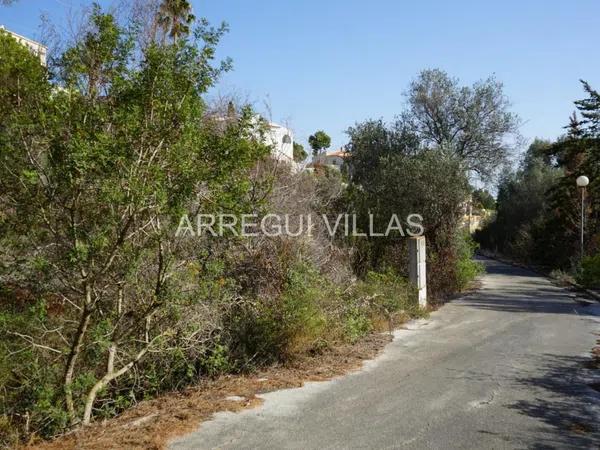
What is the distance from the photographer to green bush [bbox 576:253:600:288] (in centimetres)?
1703

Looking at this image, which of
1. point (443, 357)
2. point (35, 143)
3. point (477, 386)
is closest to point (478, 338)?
point (443, 357)

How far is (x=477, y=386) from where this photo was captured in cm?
652

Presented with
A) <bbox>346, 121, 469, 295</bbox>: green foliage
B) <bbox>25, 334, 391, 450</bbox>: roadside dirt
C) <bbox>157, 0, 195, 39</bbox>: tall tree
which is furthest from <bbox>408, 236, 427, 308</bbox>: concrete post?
<bbox>157, 0, 195, 39</bbox>: tall tree

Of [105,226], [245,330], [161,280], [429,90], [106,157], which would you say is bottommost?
[245,330]

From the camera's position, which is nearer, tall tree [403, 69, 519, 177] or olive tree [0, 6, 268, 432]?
olive tree [0, 6, 268, 432]

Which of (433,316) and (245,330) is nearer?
(245,330)

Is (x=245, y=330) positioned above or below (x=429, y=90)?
below

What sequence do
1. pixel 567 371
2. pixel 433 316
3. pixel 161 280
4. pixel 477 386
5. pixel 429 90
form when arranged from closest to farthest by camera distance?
pixel 161 280, pixel 477 386, pixel 567 371, pixel 433 316, pixel 429 90

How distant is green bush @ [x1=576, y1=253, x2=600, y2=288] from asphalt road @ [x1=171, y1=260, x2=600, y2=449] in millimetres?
8466

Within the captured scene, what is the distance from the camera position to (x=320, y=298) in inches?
331

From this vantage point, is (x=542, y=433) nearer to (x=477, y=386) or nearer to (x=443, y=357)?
(x=477, y=386)

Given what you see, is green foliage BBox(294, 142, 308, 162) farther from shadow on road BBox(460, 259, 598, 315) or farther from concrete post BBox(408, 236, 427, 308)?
shadow on road BBox(460, 259, 598, 315)

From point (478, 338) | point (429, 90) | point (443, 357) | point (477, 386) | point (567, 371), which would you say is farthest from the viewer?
point (429, 90)

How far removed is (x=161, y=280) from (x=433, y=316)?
781cm
